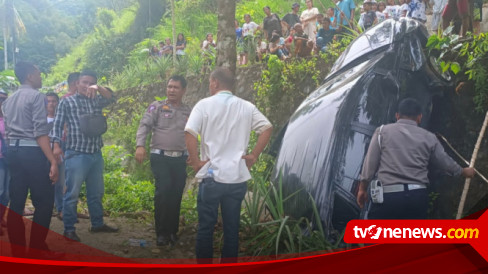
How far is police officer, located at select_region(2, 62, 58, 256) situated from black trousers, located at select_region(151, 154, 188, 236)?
0.33m

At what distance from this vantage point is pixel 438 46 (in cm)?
187

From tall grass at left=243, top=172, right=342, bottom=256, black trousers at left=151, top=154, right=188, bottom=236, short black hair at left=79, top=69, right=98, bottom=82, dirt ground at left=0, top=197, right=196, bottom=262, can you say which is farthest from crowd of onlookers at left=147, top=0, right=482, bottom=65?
dirt ground at left=0, top=197, right=196, bottom=262

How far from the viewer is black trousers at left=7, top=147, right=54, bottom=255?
4.92ft

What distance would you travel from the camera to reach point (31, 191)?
1.51 meters

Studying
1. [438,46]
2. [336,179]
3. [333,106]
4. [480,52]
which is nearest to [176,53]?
[333,106]

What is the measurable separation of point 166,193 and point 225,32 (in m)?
0.61

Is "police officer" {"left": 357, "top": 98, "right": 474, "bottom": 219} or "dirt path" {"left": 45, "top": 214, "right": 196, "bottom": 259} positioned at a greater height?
"police officer" {"left": 357, "top": 98, "right": 474, "bottom": 219}

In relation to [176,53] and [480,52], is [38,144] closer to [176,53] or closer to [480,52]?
[176,53]

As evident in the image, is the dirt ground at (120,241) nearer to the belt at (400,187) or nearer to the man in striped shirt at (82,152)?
the man in striped shirt at (82,152)

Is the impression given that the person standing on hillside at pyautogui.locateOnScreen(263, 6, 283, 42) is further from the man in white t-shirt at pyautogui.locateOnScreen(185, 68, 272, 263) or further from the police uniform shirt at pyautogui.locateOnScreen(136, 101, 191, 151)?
the police uniform shirt at pyautogui.locateOnScreen(136, 101, 191, 151)

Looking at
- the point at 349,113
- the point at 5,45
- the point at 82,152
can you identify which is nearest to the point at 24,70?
the point at 5,45

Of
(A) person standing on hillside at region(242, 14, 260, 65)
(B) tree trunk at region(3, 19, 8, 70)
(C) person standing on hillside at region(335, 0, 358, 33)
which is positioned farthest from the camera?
(C) person standing on hillside at region(335, 0, 358, 33)

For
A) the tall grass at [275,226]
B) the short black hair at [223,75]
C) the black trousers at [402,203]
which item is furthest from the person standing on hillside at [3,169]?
the black trousers at [402,203]

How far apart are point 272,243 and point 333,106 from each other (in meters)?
0.57
